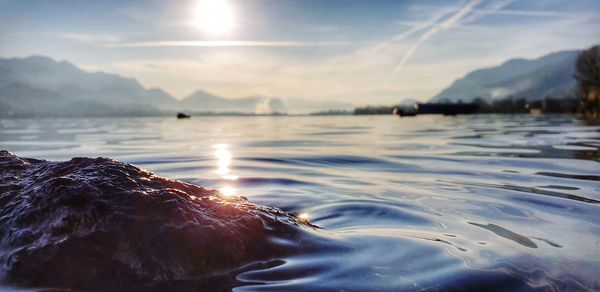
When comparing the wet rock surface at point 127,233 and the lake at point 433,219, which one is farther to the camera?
the lake at point 433,219

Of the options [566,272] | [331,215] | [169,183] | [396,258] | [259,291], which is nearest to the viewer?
[259,291]

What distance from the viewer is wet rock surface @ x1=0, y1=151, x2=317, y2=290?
273cm

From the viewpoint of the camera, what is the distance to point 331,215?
189 inches

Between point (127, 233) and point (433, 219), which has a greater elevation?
point (127, 233)

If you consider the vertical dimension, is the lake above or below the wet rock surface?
below

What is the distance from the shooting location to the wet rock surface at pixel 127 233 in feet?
8.96

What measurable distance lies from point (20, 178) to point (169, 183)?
1.53 metres

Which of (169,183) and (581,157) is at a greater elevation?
(169,183)

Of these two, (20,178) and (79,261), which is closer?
(79,261)

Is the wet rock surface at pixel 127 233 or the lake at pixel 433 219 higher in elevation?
the wet rock surface at pixel 127 233

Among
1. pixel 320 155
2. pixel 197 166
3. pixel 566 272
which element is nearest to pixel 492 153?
pixel 320 155

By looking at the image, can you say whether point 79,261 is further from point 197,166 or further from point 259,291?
point 197,166

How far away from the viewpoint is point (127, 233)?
2.92 metres

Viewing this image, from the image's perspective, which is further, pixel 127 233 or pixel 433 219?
pixel 433 219
